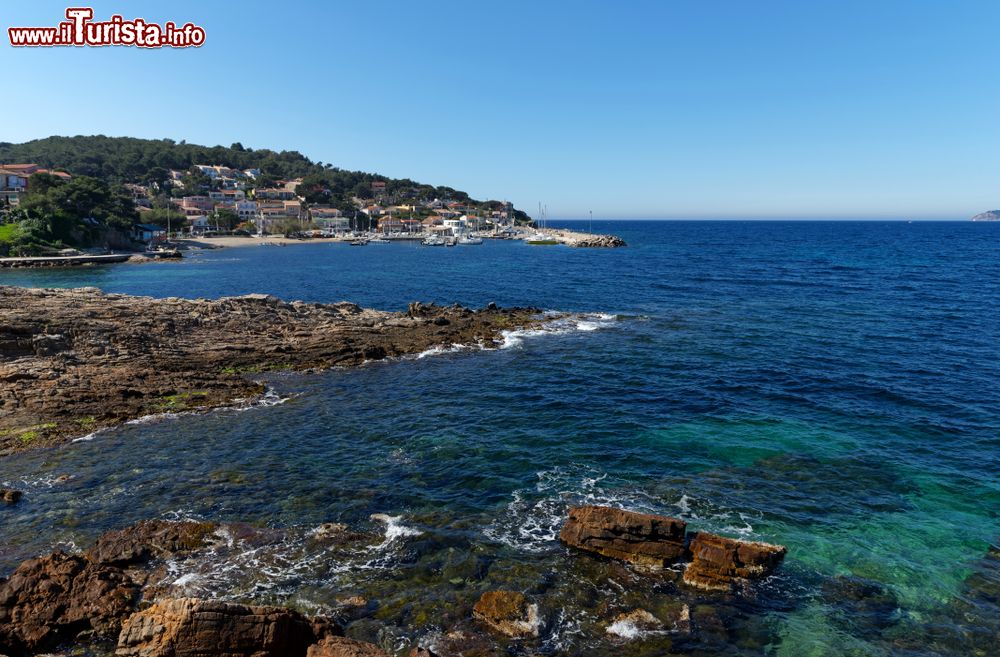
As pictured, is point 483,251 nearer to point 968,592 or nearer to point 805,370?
point 805,370

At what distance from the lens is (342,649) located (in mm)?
10141

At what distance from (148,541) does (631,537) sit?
13.8 m

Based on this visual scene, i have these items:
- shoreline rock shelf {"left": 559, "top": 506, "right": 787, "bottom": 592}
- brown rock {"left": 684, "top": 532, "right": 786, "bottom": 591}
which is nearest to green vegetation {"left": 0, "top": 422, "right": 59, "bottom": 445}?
shoreline rock shelf {"left": 559, "top": 506, "right": 787, "bottom": 592}

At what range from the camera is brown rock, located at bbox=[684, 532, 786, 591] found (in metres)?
14.3

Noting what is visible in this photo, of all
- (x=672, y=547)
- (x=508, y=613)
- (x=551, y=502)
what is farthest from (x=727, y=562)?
(x=508, y=613)

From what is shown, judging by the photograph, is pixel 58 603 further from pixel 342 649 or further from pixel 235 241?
pixel 235 241

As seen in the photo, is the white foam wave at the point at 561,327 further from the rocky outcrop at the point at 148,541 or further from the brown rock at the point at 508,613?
the brown rock at the point at 508,613

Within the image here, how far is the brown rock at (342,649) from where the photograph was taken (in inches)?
395

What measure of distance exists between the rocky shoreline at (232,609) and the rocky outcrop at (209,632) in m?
0.02

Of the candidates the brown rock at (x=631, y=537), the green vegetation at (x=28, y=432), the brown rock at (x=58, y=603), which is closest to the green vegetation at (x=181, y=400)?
the green vegetation at (x=28, y=432)

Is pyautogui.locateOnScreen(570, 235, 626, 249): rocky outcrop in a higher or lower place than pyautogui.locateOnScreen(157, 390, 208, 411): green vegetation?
→ higher

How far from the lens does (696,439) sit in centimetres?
2373

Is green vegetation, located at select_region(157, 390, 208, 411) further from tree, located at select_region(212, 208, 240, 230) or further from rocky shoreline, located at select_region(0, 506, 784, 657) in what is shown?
tree, located at select_region(212, 208, 240, 230)

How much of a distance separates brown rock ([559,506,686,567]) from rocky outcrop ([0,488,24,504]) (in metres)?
17.7
